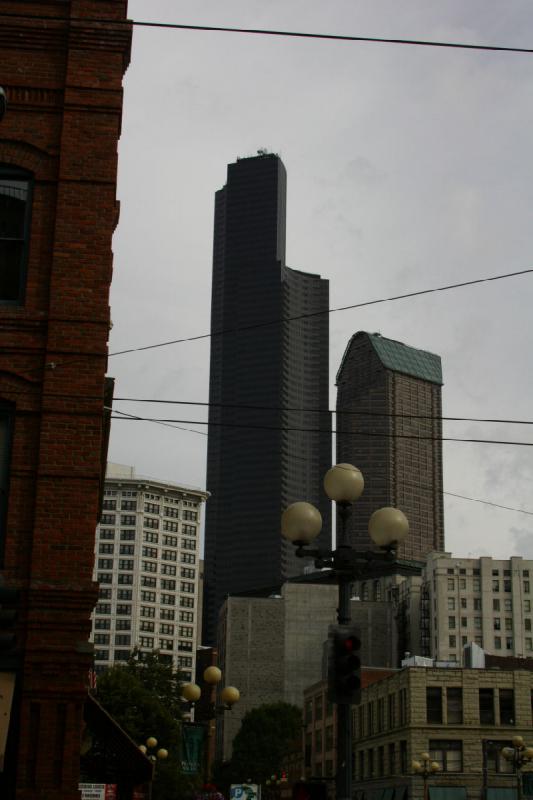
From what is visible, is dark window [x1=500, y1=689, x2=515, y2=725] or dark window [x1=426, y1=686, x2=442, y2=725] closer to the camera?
dark window [x1=500, y1=689, x2=515, y2=725]

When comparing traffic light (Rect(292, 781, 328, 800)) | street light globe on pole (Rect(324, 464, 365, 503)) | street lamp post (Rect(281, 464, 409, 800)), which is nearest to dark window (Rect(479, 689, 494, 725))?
street lamp post (Rect(281, 464, 409, 800))

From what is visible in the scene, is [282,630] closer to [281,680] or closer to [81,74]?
[281,680]

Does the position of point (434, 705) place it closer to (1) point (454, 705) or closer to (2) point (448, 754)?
(1) point (454, 705)

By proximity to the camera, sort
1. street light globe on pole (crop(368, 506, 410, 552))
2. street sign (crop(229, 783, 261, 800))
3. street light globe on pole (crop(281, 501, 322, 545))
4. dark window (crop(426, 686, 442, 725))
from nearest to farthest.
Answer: street light globe on pole (crop(281, 501, 322, 545)), street light globe on pole (crop(368, 506, 410, 552)), street sign (crop(229, 783, 261, 800)), dark window (crop(426, 686, 442, 725))

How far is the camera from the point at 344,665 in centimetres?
1598

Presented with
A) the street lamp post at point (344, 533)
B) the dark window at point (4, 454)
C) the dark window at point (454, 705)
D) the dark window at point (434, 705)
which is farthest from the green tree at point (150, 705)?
the dark window at point (4, 454)

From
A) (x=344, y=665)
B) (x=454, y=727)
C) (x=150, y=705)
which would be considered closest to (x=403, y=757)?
(x=454, y=727)

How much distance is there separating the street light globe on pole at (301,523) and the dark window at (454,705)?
74256mm

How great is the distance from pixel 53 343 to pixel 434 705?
75.5 metres

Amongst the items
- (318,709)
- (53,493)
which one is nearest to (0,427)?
(53,493)

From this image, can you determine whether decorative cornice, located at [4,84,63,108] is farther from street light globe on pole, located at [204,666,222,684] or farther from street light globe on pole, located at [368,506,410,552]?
street light globe on pole, located at [204,666,222,684]

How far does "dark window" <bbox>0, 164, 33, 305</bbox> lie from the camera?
59.2 ft

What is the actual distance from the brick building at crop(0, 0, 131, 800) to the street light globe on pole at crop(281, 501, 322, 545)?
2.80 meters

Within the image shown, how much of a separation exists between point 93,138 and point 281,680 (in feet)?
585
